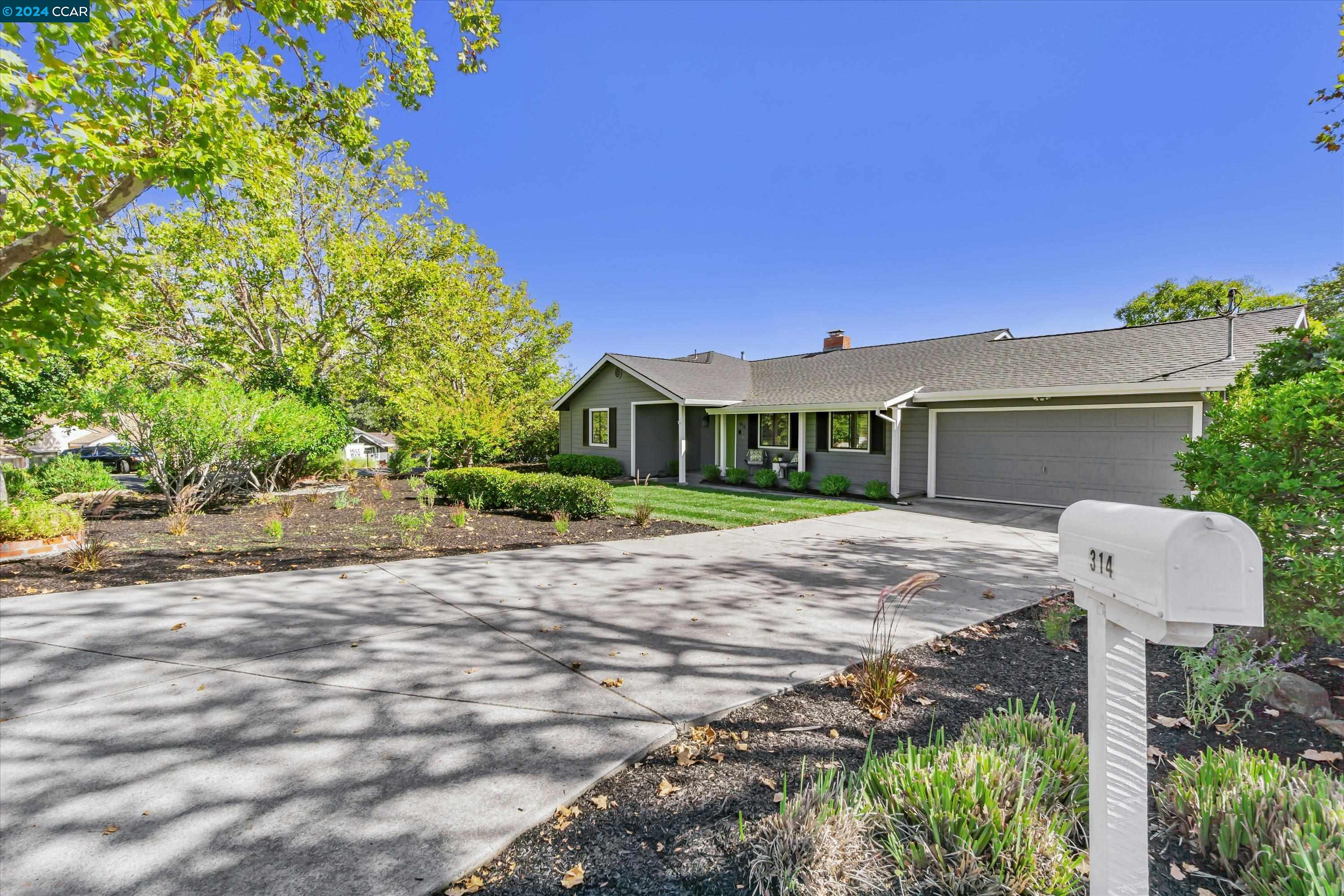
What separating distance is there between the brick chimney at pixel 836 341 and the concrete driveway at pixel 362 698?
53.5 ft

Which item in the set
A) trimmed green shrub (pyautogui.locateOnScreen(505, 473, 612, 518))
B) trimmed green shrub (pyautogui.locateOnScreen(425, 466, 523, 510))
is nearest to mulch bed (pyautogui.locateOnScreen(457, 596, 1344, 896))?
trimmed green shrub (pyautogui.locateOnScreen(505, 473, 612, 518))

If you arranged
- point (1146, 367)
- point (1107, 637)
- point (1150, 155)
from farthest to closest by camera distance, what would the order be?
1. point (1150, 155)
2. point (1146, 367)
3. point (1107, 637)

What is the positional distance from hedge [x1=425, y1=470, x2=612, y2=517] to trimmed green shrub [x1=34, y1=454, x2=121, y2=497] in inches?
305

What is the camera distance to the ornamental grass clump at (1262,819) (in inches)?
64.1

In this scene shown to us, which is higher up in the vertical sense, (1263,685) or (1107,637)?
(1107,637)

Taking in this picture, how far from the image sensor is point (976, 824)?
190cm

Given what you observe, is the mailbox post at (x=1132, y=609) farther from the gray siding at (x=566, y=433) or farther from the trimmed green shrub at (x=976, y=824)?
the gray siding at (x=566, y=433)

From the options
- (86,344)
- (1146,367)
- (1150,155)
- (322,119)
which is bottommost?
(86,344)

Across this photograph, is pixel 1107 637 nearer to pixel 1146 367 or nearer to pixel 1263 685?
pixel 1263 685

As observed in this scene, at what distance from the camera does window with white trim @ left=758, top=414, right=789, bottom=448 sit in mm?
17047

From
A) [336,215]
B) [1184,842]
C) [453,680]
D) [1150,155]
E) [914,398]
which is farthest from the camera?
[336,215]

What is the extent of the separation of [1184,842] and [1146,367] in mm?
12545

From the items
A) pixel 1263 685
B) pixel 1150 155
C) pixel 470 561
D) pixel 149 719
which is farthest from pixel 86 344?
pixel 1150 155

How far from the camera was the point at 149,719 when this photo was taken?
9.94ft
